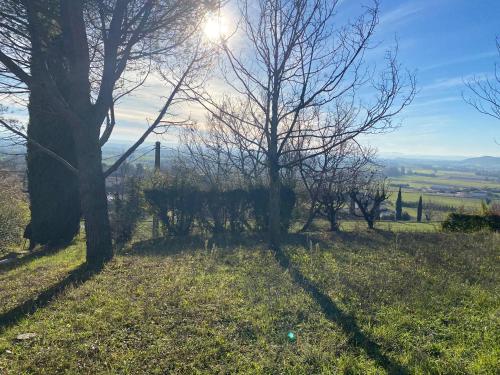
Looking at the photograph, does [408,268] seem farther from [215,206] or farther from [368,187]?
[368,187]

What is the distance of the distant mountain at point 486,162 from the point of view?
340 ft

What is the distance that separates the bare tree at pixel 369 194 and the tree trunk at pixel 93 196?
8.75 m

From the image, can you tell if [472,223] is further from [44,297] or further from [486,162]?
[486,162]

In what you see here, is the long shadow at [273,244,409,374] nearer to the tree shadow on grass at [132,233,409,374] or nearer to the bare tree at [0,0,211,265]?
the tree shadow on grass at [132,233,409,374]

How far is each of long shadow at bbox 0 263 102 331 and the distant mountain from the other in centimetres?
11696

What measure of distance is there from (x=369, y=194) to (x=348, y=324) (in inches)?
394

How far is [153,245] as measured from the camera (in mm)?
8086

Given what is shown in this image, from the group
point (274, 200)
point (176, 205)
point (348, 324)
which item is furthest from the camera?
point (176, 205)

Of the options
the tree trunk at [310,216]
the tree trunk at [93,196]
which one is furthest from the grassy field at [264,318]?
the tree trunk at [310,216]

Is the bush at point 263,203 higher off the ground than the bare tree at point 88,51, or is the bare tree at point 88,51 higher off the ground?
the bare tree at point 88,51

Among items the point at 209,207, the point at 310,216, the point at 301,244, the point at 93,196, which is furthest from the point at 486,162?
the point at 93,196

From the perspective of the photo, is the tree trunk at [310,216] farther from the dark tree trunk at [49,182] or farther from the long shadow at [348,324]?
the dark tree trunk at [49,182]

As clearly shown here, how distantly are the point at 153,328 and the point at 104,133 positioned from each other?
15.5 feet

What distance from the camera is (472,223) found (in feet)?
37.3
